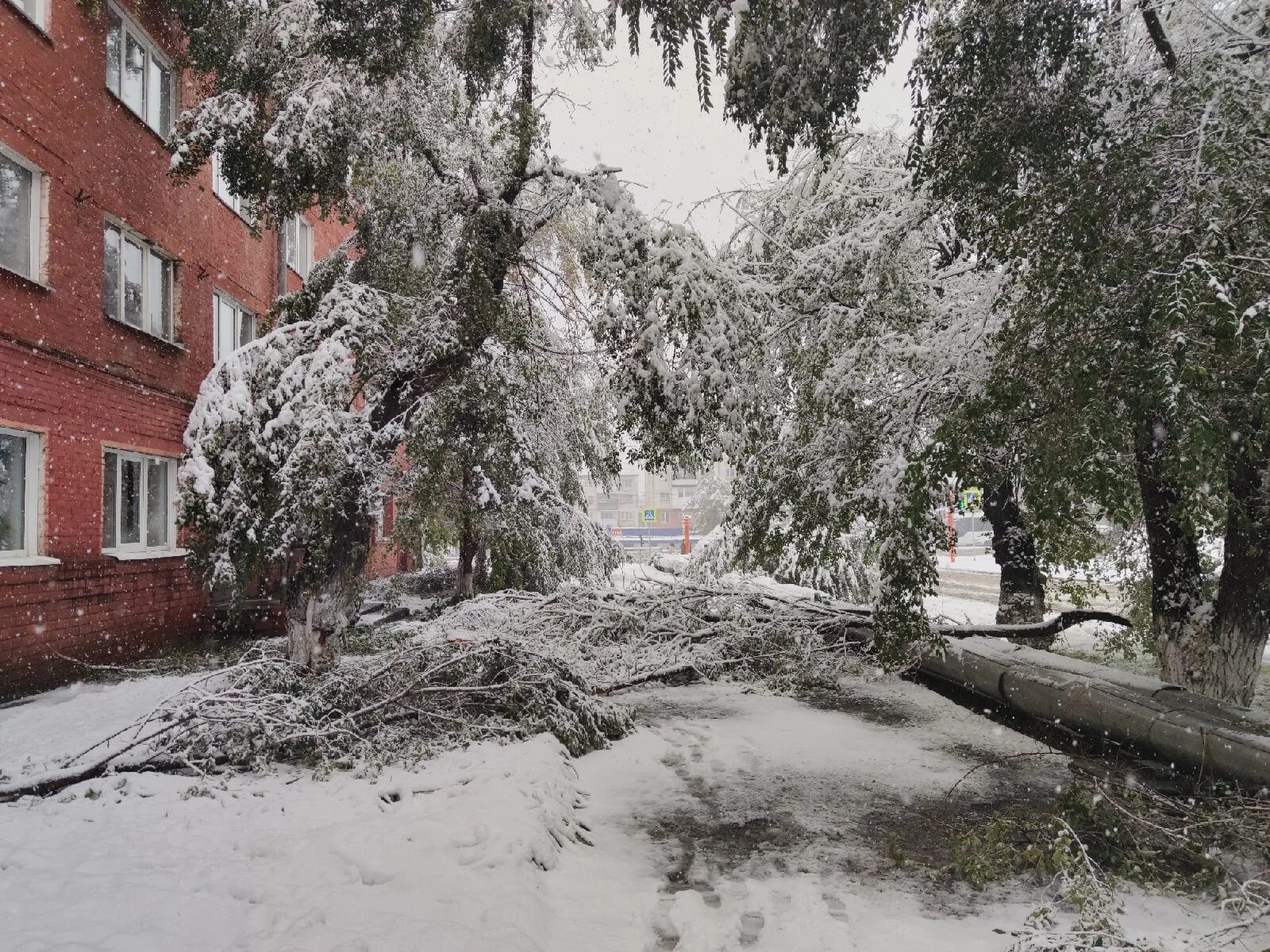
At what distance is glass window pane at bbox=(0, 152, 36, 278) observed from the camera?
7910mm

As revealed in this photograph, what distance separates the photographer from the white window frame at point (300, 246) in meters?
15.6

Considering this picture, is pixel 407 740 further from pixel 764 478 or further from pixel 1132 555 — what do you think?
pixel 1132 555

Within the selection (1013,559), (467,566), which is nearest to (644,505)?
(467,566)

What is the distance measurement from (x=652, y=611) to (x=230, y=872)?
5782 millimetres

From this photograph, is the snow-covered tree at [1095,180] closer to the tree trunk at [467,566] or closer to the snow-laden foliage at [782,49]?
the snow-laden foliage at [782,49]

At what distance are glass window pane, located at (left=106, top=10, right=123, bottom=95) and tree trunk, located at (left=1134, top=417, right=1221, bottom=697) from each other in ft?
37.6

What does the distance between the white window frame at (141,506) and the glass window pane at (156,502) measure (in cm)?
3

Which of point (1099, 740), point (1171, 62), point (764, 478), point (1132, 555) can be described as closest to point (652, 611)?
point (764, 478)

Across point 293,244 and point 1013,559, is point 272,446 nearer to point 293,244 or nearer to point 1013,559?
point 1013,559

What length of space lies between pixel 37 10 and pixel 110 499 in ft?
17.0

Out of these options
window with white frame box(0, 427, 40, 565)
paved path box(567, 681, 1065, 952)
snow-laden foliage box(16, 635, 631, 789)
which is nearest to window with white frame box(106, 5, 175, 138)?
window with white frame box(0, 427, 40, 565)

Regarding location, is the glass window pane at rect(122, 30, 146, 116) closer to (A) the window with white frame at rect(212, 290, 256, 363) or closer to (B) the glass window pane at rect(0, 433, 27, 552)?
(A) the window with white frame at rect(212, 290, 256, 363)

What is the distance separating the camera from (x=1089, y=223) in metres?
4.41

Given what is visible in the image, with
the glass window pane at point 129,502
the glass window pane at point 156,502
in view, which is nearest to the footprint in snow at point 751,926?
the glass window pane at point 129,502
